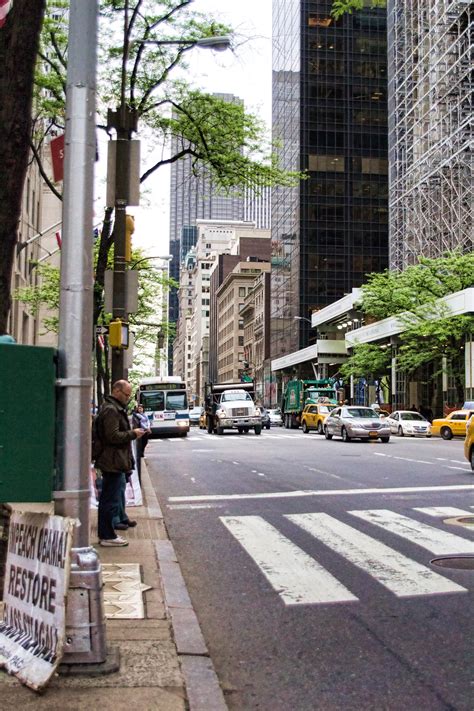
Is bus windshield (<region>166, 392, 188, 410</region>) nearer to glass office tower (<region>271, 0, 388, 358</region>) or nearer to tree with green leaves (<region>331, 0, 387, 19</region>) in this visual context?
tree with green leaves (<region>331, 0, 387, 19</region>)

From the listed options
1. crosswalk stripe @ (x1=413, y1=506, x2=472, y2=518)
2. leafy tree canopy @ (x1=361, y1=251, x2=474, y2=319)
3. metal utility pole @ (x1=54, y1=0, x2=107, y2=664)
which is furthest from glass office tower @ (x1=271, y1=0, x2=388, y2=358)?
metal utility pole @ (x1=54, y1=0, x2=107, y2=664)

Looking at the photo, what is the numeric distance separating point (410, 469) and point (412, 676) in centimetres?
1382

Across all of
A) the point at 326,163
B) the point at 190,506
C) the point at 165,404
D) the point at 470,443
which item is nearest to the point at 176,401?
the point at 165,404

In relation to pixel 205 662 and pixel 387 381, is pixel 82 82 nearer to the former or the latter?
pixel 205 662

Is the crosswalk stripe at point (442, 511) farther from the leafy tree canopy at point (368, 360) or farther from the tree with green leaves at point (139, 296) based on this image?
the leafy tree canopy at point (368, 360)

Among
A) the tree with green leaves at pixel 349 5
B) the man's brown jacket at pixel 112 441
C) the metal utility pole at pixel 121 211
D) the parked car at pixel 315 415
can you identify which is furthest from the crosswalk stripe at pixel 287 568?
the parked car at pixel 315 415

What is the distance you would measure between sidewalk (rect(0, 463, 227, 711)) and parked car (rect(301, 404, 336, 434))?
37.4m

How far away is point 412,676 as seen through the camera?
4766 millimetres

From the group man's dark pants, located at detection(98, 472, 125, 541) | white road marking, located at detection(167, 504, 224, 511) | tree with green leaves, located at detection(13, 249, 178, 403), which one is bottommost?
white road marking, located at detection(167, 504, 224, 511)

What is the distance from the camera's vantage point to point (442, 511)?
1123 centimetres

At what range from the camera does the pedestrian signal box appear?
4367 mm

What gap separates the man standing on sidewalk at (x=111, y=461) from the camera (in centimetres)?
852

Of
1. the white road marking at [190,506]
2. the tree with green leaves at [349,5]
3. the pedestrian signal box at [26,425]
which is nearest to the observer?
the pedestrian signal box at [26,425]

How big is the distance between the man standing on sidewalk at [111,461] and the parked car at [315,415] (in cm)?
3517
